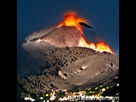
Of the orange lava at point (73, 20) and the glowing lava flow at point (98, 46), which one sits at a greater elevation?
the orange lava at point (73, 20)

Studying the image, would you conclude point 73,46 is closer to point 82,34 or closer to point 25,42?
point 82,34

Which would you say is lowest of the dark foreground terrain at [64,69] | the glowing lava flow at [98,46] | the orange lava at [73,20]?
the dark foreground terrain at [64,69]

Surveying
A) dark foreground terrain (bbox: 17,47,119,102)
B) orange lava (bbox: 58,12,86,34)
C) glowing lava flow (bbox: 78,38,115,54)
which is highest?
orange lava (bbox: 58,12,86,34)

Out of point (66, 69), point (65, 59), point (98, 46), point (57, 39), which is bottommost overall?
point (66, 69)

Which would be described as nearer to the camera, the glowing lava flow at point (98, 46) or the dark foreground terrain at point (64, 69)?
the dark foreground terrain at point (64, 69)

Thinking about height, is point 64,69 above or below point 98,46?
below

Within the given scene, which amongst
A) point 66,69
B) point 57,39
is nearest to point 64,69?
point 66,69

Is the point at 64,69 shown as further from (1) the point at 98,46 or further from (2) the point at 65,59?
(1) the point at 98,46

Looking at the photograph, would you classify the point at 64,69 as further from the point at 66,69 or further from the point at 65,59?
the point at 65,59

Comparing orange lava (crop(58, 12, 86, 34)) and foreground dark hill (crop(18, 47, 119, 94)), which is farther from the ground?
orange lava (crop(58, 12, 86, 34))
